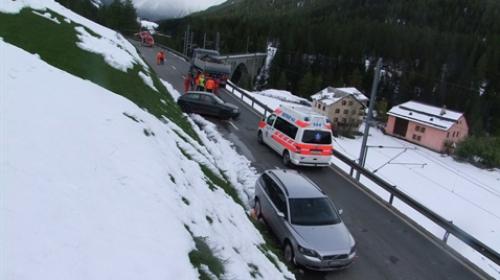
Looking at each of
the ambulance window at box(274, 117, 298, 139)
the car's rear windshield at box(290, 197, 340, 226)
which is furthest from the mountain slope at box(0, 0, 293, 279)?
the ambulance window at box(274, 117, 298, 139)

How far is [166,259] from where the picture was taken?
489cm

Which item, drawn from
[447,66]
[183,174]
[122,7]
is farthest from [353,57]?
[183,174]

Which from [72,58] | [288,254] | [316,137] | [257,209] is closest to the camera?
[288,254]

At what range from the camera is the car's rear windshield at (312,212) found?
35.9 ft

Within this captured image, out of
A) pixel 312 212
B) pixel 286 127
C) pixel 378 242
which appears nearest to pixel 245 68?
pixel 286 127

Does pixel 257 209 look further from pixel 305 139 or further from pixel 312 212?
pixel 305 139

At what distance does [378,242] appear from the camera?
1248cm

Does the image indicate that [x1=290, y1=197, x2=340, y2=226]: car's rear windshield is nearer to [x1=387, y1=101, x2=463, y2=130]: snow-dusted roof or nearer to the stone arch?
[x1=387, y1=101, x2=463, y2=130]: snow-dusted roof

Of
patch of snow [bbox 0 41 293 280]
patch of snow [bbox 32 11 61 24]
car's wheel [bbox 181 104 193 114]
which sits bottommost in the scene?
car's wheel [bbox 181 104 193 114]

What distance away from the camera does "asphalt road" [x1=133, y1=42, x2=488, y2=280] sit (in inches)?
429

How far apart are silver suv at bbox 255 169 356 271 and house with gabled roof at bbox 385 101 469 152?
192ft

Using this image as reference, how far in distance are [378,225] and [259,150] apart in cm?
790

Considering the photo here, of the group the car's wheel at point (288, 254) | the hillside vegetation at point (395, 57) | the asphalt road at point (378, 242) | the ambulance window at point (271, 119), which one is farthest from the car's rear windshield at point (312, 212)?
the hillside vegetation at point (395, 57)

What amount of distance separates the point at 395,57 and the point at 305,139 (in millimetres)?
108021
